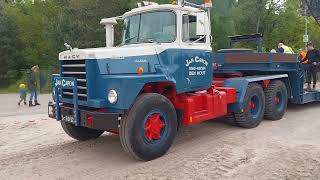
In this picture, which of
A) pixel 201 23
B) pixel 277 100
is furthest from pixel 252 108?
pixel 201 23

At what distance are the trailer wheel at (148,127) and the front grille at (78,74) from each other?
903 millimetres

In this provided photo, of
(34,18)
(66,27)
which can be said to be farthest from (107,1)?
(34,18)

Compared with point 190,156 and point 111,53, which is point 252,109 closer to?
point 190,156

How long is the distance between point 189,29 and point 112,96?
82.5 inches

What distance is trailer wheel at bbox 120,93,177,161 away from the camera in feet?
21.4

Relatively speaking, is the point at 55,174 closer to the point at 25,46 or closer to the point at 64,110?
the point at 64,110

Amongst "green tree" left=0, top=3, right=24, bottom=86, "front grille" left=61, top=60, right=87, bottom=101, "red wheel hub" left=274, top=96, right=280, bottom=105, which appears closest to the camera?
"front grille" left=61, top=60, right=87, bottom=101

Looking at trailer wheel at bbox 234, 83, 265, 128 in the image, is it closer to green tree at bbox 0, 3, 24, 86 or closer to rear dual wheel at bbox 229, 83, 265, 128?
rear dual wheel at bbox 229, 83, 265, 128

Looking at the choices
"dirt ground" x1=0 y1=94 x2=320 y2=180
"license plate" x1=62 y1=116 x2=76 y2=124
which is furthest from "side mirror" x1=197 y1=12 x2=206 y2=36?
"license plate" x1=62 y1=116 x2=76 y2=124

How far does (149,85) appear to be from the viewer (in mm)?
7172

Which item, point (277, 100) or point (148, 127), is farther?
point (277, 100)

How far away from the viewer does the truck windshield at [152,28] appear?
7.48m

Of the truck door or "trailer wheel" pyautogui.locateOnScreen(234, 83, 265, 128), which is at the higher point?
the truck door

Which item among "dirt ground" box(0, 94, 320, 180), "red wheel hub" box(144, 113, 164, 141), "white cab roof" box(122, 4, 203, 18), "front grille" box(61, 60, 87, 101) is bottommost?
"dirt ground" box(0, 94, 320, 180)
